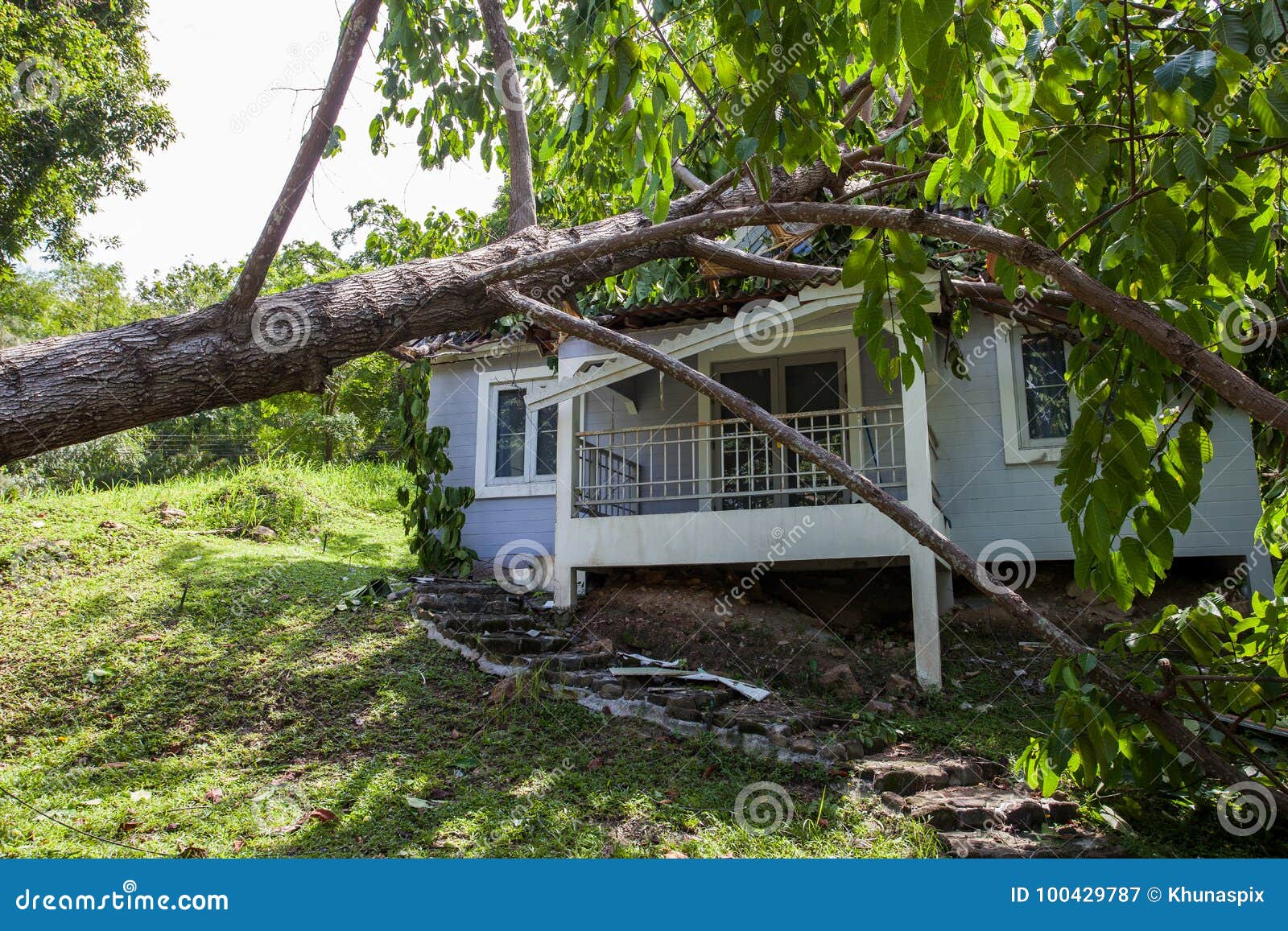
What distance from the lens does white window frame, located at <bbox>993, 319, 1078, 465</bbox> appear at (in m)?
8.88

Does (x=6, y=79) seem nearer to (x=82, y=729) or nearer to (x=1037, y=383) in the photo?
(x=82, y=729)

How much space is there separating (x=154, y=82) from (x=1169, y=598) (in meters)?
19.1

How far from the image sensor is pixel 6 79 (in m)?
12.7

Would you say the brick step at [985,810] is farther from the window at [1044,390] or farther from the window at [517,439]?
the window at [517,439]

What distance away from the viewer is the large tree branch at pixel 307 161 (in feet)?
12.9

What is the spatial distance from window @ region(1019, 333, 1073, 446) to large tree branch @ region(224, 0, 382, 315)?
299 inches

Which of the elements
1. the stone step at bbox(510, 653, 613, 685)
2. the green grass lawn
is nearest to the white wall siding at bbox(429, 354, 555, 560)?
the green grass lawn

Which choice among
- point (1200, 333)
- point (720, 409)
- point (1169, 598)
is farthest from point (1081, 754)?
point (720, 409)

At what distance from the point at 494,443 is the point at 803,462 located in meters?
4.59

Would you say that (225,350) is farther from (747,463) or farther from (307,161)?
(747,463)

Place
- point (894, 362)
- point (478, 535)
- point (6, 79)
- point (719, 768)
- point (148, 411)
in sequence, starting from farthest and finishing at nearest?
point (6, 79) → point (478, 535) → point (719, 768) → point (148, 411) → point (894, 362)

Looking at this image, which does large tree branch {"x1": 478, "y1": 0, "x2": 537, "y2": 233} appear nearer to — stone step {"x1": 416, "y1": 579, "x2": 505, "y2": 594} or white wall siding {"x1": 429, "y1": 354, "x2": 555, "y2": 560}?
stone step {"x1": 416, "y1": 579, "x2": 505, "y2": 594}

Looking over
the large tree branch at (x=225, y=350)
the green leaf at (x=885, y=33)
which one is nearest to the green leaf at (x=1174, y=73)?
the green leaf at (x=885, y=33)

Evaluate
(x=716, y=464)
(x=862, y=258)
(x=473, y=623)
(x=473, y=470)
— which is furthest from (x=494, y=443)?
(x=862, y=258)
